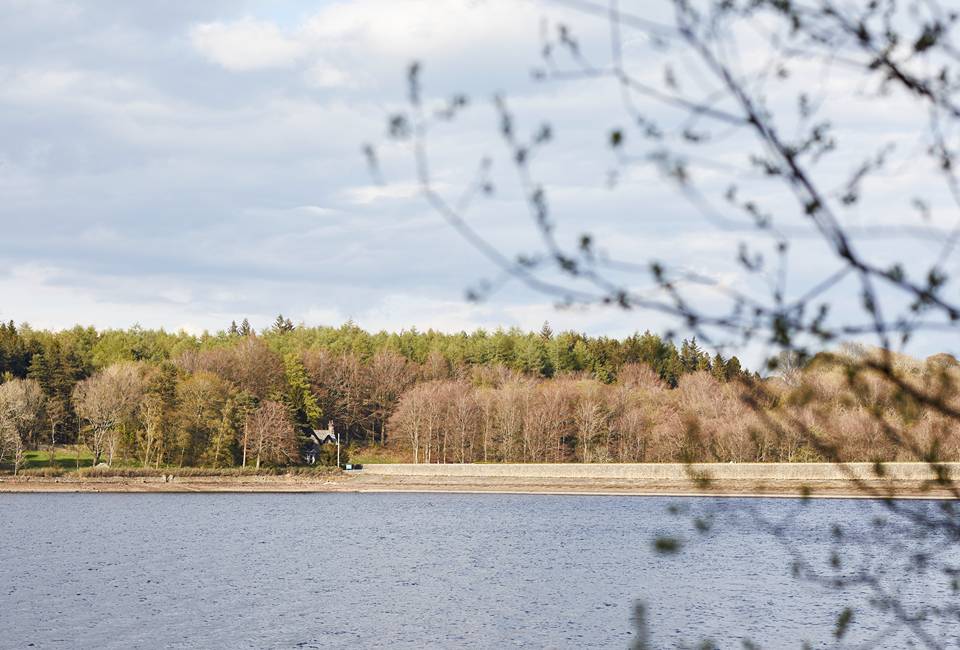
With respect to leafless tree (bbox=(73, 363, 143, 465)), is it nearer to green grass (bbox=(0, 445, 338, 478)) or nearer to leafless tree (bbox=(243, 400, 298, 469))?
green grass (bbox=(0, 445, 338, 478))

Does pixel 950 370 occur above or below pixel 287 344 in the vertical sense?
below

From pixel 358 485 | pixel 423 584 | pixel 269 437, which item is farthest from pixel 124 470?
pixel 423 584

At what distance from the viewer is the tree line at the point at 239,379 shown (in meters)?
92.5

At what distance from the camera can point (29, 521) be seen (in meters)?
57.7

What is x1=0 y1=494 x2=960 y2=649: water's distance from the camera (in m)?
24.2

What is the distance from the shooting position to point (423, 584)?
33500 millimetres

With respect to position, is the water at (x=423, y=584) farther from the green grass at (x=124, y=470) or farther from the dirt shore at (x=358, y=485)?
the green grass at (x=124, y=470)

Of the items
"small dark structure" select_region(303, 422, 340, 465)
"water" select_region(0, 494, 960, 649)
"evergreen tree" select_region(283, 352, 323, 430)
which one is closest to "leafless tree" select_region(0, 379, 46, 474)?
"evergreen tree" select_region(283, 352, 323, 430)

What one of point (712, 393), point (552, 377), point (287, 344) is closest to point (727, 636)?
point (712, 393)

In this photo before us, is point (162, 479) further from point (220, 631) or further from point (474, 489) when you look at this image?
point (220, 631)

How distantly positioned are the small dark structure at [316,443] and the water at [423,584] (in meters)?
45.2

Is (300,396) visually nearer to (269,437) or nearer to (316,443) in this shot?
(316,443)

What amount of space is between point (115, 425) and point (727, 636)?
79470 millimetres

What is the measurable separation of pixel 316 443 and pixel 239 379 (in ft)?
35.1
